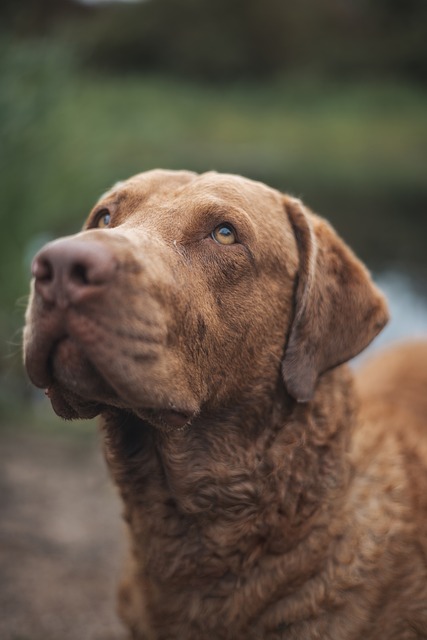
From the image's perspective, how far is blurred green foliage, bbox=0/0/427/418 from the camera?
7305 millimetres

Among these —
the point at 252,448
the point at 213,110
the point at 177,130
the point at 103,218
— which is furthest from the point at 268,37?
the point at 252,448

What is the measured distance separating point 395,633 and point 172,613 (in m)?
0.94

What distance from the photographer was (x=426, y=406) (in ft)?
13.4

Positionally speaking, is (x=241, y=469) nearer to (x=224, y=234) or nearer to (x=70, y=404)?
(x=70, y=404)

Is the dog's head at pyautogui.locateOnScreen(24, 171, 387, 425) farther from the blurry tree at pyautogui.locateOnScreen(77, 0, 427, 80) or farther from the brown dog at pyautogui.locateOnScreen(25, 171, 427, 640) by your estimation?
the blurry tree at pyautogui.locateOnScreen(77, 0, 427, 80)

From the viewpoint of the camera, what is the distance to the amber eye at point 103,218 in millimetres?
3188

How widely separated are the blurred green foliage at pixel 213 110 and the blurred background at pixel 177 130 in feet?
0.13

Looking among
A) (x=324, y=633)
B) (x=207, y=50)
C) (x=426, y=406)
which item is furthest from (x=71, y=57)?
(x=207, y=50)

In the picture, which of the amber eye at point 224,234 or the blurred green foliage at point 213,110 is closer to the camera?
the amber eye at point 224,234

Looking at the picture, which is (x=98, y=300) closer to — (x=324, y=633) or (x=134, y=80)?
(x=324, y=633)

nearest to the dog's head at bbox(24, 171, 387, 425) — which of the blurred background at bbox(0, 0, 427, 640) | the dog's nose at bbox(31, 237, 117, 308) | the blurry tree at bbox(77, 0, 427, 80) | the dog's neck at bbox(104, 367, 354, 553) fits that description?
the dog's nose at bbox(31, 237, 117, 308)

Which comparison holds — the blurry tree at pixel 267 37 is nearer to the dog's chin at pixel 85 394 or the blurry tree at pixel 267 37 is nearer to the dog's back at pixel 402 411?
the dog's back at pixel 402 411

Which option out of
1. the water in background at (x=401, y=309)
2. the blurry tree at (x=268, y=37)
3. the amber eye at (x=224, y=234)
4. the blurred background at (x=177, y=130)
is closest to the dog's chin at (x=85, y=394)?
the amber eye at (x=224, y=234)

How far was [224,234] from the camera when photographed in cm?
287
